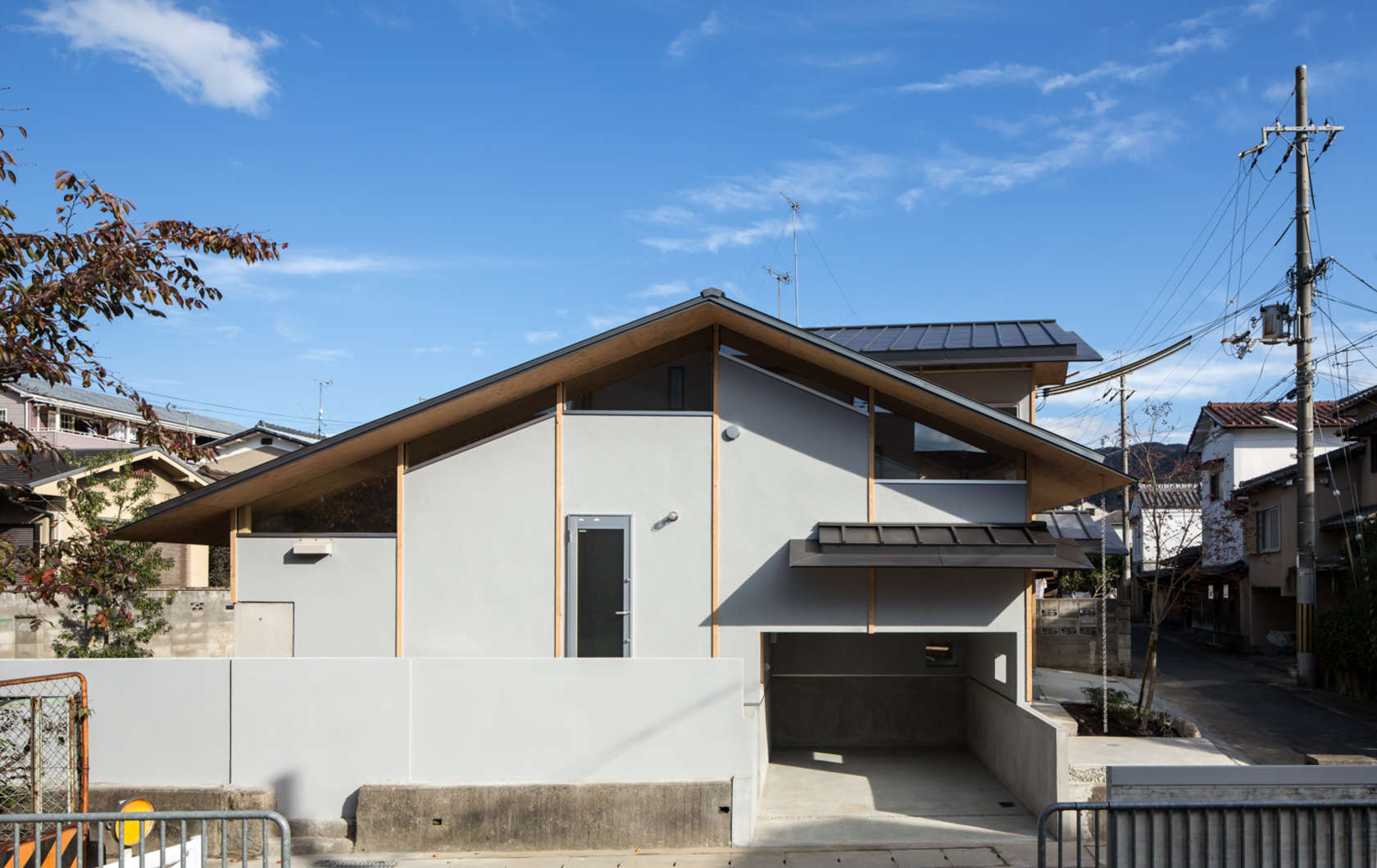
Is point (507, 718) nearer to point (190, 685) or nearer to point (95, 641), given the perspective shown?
point (190, 685)

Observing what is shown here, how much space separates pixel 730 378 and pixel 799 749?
19.4 ft

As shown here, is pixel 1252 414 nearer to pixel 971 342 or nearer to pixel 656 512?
pixel 971 342

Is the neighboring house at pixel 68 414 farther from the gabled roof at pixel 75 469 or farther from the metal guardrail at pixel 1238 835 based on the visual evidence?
the metal guardrail at pixel 1238 835

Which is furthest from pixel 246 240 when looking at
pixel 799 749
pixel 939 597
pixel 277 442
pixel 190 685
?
pixel 277 442

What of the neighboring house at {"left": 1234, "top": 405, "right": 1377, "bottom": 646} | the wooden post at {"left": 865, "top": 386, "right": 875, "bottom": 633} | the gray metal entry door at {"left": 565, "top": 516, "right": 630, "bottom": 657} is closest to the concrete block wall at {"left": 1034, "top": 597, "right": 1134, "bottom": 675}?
the neighboring house at {"left": 1234, "top": 405, "right": 1377, "bottom": 646}

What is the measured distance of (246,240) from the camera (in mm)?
8211

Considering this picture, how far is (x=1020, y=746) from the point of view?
10461 millimetres

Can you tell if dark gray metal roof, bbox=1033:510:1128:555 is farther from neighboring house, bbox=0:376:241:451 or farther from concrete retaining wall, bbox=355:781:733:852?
neighboring house, bbox=0:376:241:451

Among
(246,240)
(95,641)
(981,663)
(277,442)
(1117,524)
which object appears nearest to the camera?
(246,240)

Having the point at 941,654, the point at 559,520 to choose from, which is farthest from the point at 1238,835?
the point at 941,654

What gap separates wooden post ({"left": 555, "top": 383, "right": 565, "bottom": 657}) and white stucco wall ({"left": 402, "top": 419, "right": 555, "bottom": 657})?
0.05m

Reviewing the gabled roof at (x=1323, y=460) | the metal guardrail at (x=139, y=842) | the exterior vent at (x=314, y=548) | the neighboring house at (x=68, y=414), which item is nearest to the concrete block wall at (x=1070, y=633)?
the gabled roof at (x=1323, y=460)

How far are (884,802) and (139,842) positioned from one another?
7312mm

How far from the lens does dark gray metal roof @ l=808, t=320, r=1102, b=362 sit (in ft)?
45.4
